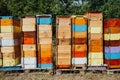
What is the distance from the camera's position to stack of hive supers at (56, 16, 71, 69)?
42.3ft

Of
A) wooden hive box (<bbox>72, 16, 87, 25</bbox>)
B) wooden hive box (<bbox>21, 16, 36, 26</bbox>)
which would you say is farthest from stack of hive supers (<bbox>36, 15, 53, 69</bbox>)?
wooden hive box (<bbox>72, 16, 87, 25</bbox>)

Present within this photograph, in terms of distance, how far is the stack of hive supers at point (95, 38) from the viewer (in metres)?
12.9

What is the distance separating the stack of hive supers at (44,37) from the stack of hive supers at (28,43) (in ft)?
0.70

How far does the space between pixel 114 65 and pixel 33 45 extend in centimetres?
356

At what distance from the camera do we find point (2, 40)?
13.0m

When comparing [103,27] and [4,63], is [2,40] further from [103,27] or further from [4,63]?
[103,27]

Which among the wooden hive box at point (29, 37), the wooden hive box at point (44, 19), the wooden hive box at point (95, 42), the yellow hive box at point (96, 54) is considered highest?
the wooden hive box at point (44, 19)

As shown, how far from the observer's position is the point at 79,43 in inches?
512

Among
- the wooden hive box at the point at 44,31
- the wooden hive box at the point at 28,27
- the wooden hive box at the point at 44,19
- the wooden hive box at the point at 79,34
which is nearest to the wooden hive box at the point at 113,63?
the wooden hive box at the point at 79,34

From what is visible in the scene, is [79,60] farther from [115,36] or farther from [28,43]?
[28,43]

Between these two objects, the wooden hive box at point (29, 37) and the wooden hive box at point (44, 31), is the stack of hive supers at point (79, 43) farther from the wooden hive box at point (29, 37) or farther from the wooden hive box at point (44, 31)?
the wooden hive box at point (29, 37)

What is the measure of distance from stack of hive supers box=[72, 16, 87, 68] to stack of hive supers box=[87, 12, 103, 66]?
22 cm

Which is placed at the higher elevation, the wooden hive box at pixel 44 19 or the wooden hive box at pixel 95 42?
the wooden hive box at pixel 44 19

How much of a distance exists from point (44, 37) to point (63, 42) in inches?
32.8
